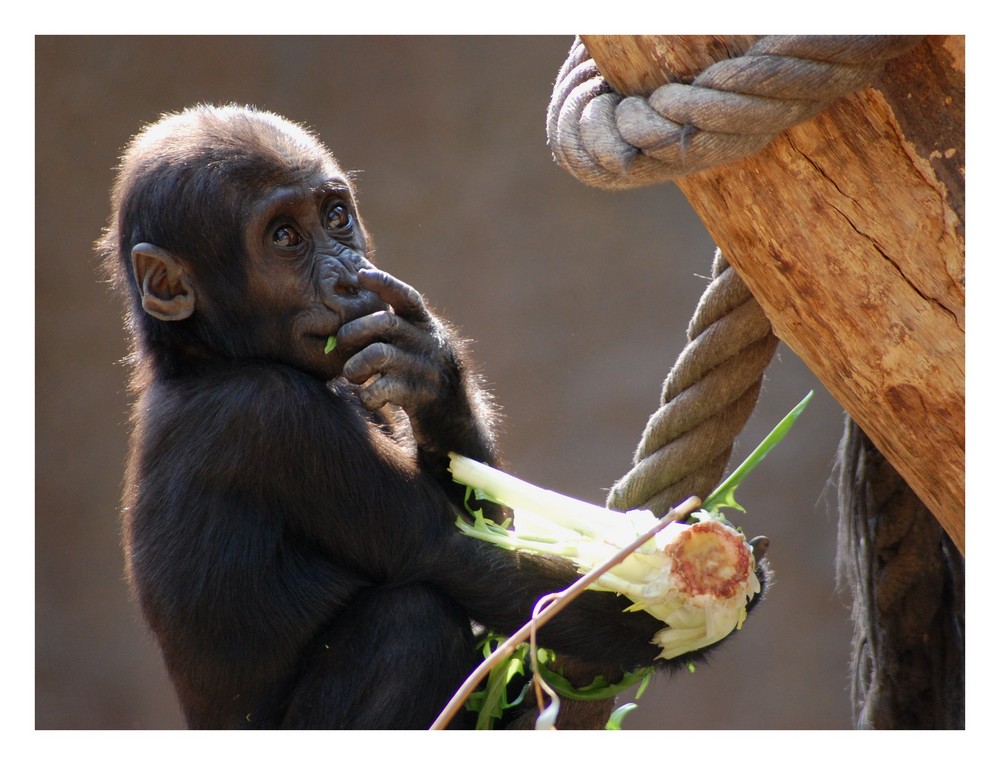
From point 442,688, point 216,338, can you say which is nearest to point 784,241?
point 442,688

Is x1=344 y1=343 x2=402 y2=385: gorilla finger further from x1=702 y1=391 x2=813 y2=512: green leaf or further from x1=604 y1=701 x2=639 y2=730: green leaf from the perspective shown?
x1=604 y1=701 x2=639 y2=730: green leaf

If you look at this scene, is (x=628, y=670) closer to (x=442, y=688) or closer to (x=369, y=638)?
(x=442, y=688)

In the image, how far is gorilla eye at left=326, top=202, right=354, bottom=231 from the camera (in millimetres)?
2656

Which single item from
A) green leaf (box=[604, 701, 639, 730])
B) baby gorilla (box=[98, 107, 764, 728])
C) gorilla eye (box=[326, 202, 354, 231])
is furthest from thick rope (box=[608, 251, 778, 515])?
gorilla eye (box=[326, 202, 354, 231])

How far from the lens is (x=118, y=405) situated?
6.70 m

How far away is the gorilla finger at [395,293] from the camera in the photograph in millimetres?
2445

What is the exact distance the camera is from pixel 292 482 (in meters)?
2.41

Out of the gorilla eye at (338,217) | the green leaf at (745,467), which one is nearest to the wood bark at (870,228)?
the green leaf at (745,467)

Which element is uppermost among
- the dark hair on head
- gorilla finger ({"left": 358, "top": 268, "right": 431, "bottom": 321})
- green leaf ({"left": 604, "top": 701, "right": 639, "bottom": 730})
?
the dark hair on head

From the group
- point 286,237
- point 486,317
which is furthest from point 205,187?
point 486,317

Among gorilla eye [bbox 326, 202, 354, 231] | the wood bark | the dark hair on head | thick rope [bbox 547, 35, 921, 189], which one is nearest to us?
thick rope [bbox 547, 35, 921, 189]

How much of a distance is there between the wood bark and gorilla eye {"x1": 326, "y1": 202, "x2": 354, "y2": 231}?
88 centimetres

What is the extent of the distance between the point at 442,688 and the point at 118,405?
487 cm

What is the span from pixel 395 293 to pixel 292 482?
1.52 ft
